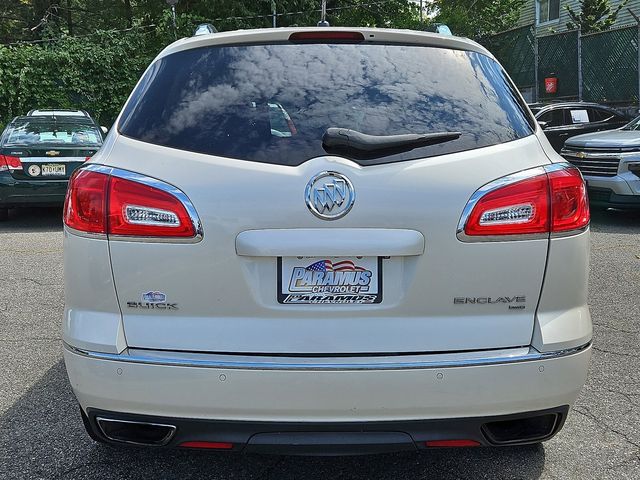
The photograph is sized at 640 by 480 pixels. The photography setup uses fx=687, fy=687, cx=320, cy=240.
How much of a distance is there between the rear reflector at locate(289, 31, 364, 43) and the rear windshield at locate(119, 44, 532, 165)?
34 millimetres

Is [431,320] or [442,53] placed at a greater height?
[442,53]

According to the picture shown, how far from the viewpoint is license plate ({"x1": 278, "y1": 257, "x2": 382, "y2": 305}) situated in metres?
2.25

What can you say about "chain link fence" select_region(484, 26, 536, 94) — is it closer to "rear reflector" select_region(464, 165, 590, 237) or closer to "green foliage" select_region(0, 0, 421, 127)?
"green foliage" select_region(0, 0, 421, 127)

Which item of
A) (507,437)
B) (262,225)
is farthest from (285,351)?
(507,437)

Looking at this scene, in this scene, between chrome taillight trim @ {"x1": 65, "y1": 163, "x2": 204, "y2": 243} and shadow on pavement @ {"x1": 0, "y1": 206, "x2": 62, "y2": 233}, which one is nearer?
chrome taillight trim @ {"x1": 65, "y1": 163, "x2": 204, "y2": 243}

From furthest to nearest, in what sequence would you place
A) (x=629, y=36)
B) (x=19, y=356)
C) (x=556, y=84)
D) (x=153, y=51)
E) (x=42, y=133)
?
(x=153, y=51) → (x=556, y=84) → (x=629, y=36) → (x=42, y=133) → (x=19, y=356)

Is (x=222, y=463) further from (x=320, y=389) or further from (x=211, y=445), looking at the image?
(x=320, y=389)

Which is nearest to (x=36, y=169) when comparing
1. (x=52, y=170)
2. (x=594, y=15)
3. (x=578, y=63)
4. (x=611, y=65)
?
(x=52, y=170)

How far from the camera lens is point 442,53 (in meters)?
2.65

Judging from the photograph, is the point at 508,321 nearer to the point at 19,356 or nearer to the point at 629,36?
the point at 19,356

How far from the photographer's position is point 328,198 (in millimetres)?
2227

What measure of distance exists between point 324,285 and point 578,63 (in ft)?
56.9

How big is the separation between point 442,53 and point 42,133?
8.20 meters

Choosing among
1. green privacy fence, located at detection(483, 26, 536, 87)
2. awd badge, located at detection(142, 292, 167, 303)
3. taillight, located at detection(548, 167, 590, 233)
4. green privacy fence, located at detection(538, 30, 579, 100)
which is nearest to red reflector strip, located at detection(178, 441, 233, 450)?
awd badge, located at detection(142, 292, 167, 303)
